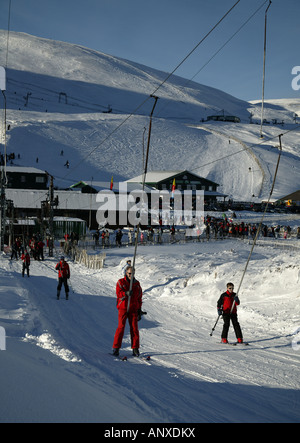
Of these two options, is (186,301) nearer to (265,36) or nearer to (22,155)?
(265,36)

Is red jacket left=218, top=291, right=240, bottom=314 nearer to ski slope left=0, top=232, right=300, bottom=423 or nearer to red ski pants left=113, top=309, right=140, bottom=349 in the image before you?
ski slope left=0, top=232, right=300, bottom=423

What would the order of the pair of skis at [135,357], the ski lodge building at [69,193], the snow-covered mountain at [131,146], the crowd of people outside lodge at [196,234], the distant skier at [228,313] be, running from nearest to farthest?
the pair of skis at [135,357]
the distant skier at [228,313]
the crowd of people outside lodge at [196,234]
the ski lodge building at [69,193]
the snow-covered mountain at [131,146]

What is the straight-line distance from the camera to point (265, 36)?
14.9 meters

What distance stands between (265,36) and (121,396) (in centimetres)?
1412

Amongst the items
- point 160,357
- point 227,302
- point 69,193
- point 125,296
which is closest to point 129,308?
point 125,296

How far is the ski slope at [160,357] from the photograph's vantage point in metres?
4.43

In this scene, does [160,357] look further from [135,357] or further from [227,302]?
[227,302]

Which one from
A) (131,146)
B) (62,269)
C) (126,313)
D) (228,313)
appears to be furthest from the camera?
(131,146)

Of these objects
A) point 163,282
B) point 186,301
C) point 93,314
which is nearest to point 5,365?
point 93,314

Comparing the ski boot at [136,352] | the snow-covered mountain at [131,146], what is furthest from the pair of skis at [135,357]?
the snow-covered mountain at [131,146]

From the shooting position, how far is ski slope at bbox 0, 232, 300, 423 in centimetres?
443

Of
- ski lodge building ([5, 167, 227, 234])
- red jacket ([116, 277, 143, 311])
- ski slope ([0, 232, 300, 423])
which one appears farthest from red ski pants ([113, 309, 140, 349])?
ski lodge building ([5, 167, 227, 234])

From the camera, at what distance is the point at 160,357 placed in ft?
25.1

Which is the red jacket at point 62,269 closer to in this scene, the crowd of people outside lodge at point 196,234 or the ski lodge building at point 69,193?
the ski lodge building at point 69,193
